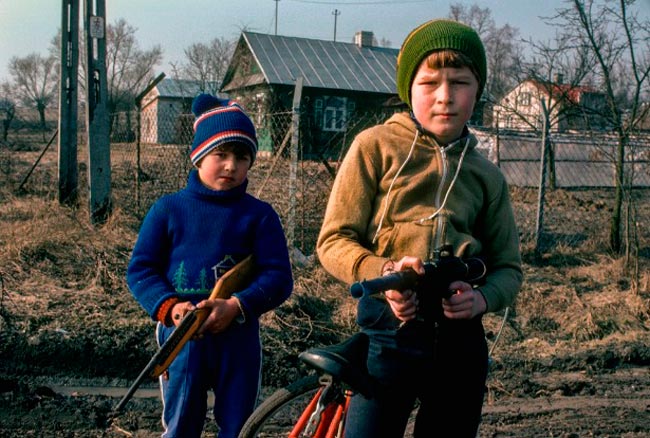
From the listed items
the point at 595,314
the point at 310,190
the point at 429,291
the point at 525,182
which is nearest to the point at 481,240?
the point at 429,291

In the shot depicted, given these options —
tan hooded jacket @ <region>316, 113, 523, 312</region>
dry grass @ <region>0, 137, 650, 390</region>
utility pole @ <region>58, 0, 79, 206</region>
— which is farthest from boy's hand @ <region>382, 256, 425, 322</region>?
utility pole @ <region>58, 0, 79, 206</region>

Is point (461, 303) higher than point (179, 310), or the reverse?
point (461, 303)

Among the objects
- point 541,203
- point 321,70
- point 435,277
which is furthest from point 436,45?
point 321,70

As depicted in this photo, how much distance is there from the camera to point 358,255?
187 cm

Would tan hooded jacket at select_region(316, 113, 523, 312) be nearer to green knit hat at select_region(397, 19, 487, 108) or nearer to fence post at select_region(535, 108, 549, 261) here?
green knit hat at select_region(397, 19, 487, 108)

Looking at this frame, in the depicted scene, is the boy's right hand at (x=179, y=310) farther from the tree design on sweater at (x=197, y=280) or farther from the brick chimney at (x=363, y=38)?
the brick chimney at (x=363, y=38)

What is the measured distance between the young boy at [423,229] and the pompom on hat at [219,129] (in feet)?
1.74

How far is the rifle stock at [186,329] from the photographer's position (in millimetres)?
2111

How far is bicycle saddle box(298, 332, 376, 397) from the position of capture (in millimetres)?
1840

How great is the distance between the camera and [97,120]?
839 cm

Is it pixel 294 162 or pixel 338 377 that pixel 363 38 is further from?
pixel 338 377

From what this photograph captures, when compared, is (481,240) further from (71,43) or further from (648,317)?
(71,43)

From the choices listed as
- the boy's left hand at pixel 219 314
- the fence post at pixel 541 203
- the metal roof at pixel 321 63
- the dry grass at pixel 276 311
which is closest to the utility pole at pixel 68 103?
the dry grass at pixel 276 311

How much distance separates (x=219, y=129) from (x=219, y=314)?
2.08 ft
